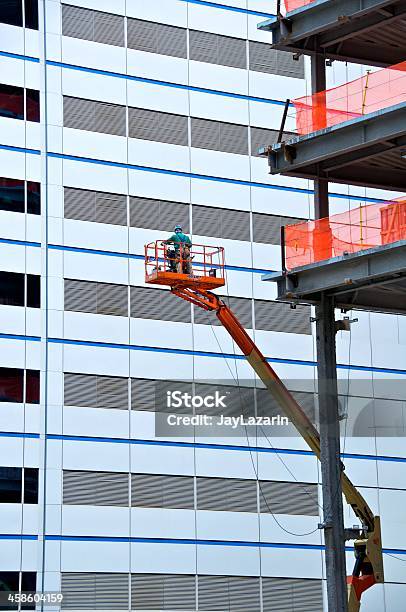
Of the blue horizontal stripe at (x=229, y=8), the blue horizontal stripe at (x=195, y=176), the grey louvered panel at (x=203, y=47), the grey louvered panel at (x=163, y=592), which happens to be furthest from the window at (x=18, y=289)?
the blue horizontal stripe at (x=229, y=8)

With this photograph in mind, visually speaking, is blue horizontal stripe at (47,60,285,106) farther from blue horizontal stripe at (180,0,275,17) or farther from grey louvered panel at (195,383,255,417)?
grey louvered panel at (195,383,255,417)

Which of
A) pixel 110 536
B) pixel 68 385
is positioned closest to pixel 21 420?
pixel 68 385

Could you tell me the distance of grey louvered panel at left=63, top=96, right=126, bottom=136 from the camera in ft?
150

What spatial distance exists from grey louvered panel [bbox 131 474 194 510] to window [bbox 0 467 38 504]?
3875 millimetres

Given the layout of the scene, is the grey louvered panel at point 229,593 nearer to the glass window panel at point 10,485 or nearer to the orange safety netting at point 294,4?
the glass window panel at point 10,485

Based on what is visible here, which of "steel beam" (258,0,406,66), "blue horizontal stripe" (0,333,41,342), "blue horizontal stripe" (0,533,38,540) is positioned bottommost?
"blue horizontal stripe" (0,533,38,540)

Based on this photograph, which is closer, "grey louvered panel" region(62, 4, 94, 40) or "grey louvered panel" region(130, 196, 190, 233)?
"grey louvered panel" region(62, 4, 94, 40)

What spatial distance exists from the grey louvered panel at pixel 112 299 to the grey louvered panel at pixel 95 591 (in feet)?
31.2

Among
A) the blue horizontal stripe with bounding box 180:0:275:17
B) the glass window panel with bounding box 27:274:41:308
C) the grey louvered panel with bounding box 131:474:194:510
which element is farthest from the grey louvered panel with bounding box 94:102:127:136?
the grey louvered panel with bounding box 131:474:194:510

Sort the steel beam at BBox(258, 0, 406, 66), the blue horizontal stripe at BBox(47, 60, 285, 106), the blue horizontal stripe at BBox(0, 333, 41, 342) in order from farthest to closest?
the blue horizontal stripe at BBox(47, 60, 285, 106), the blue horizontal stripe at BBox(0, 333, 41, 342), the steel beam at BBox(258, 0, 406, 66)

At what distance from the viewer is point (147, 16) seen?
48.0 meters

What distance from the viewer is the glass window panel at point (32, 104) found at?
44.8 meters

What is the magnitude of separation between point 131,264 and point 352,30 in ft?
50.5

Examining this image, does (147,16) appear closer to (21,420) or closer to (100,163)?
(100,163)
